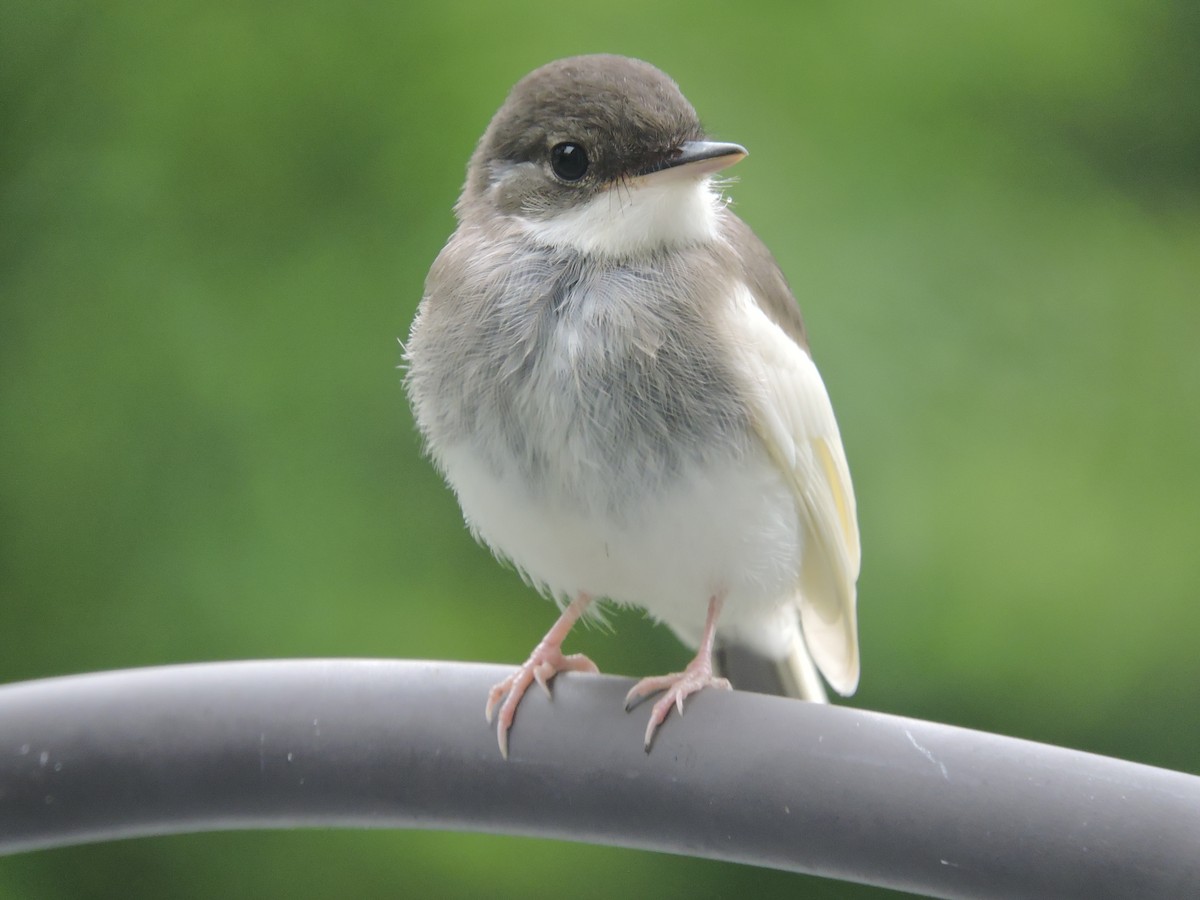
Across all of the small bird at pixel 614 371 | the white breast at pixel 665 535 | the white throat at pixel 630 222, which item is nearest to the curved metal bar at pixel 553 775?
the small bird at pixel 614 371

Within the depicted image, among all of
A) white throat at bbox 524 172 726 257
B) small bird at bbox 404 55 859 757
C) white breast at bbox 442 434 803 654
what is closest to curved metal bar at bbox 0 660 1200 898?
small bird at bbox 404 55 859 757

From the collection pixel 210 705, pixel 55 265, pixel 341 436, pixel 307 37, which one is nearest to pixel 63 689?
pixel 210 705

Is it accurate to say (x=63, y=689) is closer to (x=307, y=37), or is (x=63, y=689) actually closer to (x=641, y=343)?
(x=641, y=343)

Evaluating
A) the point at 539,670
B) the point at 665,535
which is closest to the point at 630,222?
the point at 665,535

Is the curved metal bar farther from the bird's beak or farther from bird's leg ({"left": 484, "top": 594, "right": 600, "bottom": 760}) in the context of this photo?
the bird's beak

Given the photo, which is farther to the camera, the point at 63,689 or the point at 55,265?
the point at 55,265

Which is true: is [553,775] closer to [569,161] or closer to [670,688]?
[670,688]
